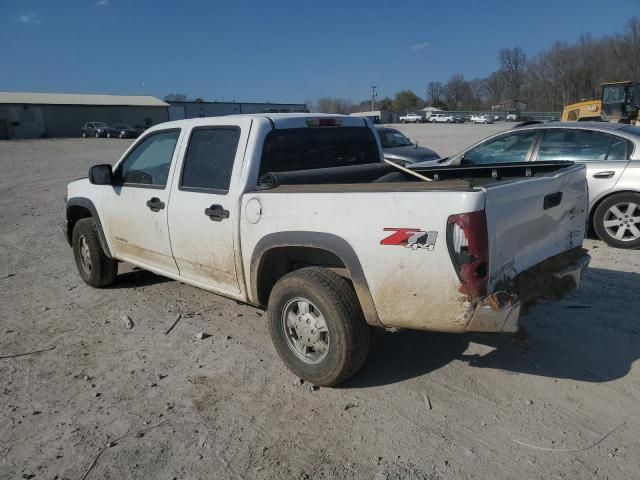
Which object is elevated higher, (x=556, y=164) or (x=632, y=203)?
(x=556, y=164)

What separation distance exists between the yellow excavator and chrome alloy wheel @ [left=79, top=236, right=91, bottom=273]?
19218 millimetres

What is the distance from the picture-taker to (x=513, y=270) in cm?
324

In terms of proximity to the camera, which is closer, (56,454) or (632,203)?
(56,454)

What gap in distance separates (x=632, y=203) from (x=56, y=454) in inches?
265

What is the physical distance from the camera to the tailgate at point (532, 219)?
3006mm

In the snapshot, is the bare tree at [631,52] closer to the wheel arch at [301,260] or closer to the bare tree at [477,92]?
the bare tree at [477,92]

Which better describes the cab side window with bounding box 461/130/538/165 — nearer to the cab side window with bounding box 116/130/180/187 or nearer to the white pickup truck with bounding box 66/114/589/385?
the white pickup truck with bounding box 66/114/589/385

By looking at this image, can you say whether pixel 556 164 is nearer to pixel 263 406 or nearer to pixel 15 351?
pixel 263 406

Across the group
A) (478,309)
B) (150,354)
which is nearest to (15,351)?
(150,354)

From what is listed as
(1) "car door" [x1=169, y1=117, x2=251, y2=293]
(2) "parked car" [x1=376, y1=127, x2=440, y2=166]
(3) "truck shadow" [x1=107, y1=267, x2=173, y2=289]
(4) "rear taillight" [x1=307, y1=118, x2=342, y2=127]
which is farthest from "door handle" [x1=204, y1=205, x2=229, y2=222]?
(2) "parked car" [x1=376, y1=127, x2=440, y2=166]

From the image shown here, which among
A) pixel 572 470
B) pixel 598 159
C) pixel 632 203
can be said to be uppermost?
pixel 598 159

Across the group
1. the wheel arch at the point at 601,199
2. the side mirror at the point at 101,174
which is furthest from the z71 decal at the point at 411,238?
the wheel arch at the point at 601,199

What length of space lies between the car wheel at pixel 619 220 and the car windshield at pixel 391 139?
8.24 meters

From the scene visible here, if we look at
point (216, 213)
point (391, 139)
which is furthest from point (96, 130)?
point (216, 213)
